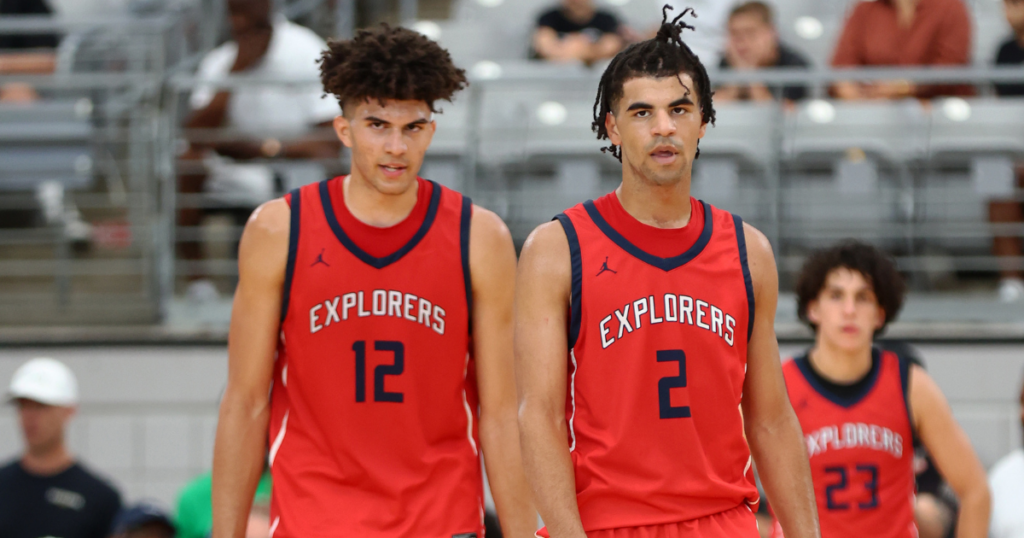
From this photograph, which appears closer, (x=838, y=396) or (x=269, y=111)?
(x=838, y=396)

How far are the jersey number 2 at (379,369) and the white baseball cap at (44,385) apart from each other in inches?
130

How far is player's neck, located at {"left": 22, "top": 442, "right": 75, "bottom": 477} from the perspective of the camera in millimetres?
6363

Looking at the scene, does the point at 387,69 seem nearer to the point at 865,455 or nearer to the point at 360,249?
the point at 360,249

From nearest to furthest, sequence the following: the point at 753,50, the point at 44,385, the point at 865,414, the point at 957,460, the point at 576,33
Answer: the point at 957,460 → the point at 865,414 → the point at 44,385 → the point at 753,50 → the point at 576,33

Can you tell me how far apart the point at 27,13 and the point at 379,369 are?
23.0ft

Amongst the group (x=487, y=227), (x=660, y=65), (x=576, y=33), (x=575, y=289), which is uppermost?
(x=576, y=33)

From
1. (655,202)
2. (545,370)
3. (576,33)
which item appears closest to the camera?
(545,370)

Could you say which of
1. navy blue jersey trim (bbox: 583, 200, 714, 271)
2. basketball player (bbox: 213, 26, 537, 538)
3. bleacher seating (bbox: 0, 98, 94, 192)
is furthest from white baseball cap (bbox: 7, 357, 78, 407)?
navy blue jersey trim (bbox: 583, 200, 714, 271)

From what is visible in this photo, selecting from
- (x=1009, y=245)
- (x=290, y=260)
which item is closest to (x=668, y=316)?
(x=290, y=260)

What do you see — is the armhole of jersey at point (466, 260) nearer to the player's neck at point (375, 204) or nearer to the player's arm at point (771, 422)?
the player's neck at point (375, 204)

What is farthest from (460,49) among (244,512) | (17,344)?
(244,512)

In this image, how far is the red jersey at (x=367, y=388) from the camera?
3.69 meters

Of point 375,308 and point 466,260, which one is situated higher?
point 466,260

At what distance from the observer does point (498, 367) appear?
12.6ft
